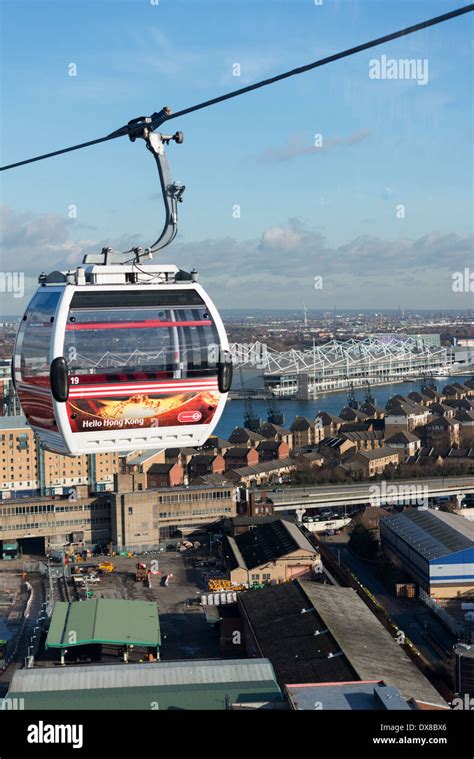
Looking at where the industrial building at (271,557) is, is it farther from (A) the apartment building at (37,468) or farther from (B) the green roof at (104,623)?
(A) the apartment building at (37,468)

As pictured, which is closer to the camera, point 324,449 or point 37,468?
point 37,468

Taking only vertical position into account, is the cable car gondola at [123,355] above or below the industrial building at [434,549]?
above

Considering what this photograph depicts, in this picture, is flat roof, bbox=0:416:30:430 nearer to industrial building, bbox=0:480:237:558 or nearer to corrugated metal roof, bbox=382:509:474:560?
industrial building, bbox=0:480:237:558

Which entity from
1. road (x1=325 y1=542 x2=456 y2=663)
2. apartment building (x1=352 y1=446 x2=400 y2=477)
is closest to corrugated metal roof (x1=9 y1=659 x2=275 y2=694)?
road (x1=325 y1=542 x2=456 y2=663)

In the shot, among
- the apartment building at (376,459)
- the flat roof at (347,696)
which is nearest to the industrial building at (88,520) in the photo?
the apartment building at (376,459)

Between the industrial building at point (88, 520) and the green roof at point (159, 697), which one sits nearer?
the green roof at point (159, 697)

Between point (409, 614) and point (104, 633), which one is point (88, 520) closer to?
point (104, 633)

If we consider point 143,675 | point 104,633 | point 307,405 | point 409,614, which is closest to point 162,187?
point 143,675
